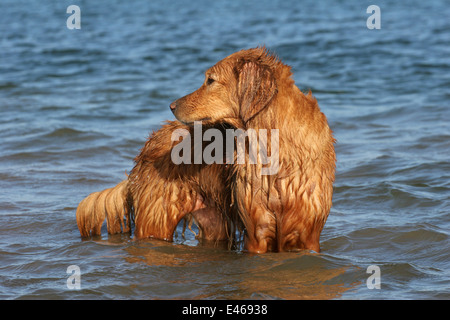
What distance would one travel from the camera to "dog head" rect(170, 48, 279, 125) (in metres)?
5.20

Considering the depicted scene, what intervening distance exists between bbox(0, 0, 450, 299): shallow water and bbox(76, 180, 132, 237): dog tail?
0.59ft

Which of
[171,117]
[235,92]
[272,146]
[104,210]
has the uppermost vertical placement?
[235,92]

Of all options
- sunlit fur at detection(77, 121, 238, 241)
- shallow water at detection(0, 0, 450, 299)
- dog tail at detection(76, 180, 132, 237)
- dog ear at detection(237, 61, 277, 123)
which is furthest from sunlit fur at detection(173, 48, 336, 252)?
dog tail at detection(76, 180, 132, 237)

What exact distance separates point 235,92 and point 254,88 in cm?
19

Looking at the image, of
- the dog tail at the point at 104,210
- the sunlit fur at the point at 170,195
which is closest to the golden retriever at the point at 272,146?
the sunlit fur at the point at 170,195

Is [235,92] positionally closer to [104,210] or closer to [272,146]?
[272,146]

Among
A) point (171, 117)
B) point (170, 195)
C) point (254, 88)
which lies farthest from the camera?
point (171, 117)

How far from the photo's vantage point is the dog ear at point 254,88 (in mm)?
5180

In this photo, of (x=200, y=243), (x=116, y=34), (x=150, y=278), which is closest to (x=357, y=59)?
(x=116, y=34)

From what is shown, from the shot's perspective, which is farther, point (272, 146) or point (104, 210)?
point (104, 210)

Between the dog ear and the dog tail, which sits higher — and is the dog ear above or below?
Answer: above

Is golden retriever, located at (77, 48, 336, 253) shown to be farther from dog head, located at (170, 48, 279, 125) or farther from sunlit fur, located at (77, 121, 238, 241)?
sunlit fur, located at (77, 121, 238, 241)

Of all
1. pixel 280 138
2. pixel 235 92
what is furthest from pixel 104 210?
pixel 280 138

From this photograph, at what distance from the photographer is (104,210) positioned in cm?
643
